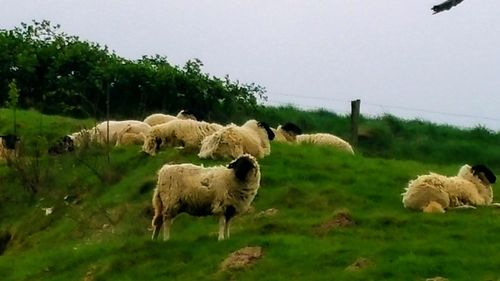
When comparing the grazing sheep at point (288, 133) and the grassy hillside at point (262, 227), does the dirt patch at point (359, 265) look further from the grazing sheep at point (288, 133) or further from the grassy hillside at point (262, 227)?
the grazing sheep at point (288, 133)

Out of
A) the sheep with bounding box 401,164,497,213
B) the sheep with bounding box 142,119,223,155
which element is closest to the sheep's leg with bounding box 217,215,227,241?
the sheep with bounding box 401,164,497,213

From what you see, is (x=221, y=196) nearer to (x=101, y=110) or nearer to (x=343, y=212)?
(x=343, y=212)

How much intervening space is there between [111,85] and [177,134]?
1517 centimetres

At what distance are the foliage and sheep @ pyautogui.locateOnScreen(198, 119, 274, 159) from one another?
540 inches

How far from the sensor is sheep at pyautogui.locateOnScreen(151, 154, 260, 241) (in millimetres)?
18406

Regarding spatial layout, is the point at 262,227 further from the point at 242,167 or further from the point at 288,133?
the point at 288,133

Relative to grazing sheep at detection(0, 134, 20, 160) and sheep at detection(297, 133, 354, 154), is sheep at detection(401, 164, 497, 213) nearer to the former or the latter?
sheep at detection(297, 133, 354, 154)

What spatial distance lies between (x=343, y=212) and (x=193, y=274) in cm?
330

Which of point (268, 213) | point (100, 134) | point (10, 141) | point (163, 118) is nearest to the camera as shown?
point (268, 213)

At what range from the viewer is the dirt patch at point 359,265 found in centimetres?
1619

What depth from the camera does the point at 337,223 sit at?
18969mm

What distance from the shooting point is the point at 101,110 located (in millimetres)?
40062

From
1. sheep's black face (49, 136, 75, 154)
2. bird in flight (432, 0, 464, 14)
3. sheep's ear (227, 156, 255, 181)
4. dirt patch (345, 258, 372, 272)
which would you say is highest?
bird in flight (432, 0, 464, 14)

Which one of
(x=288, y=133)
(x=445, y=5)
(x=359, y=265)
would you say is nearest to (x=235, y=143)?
(x=288, y=133)
